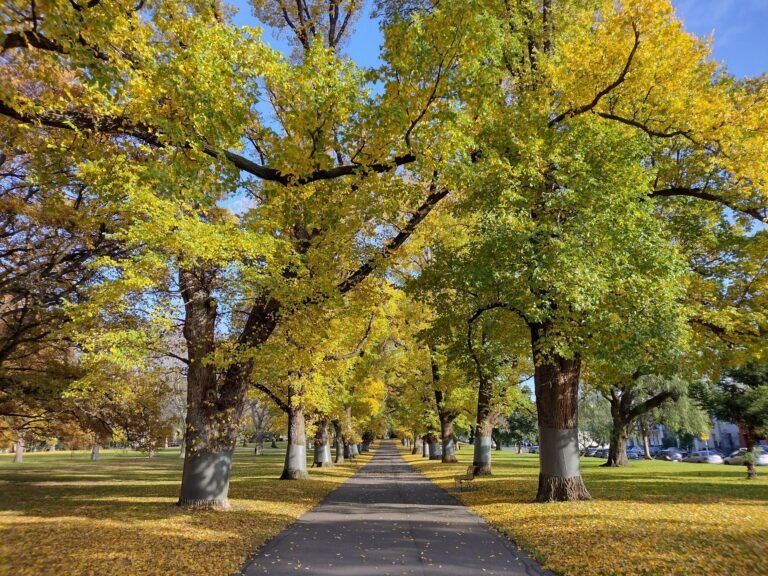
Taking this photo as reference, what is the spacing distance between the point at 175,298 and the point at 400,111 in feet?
28.8

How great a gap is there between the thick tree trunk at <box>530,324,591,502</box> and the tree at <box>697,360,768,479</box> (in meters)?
15.1

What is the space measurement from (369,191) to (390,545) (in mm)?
6030

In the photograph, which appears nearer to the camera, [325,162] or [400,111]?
[400,111]

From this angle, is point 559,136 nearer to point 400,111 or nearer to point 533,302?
point 533,302

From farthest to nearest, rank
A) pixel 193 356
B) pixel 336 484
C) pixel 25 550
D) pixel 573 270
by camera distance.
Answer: pixel 336 484
pixel 193 356
pixel 573 270
pixel 25 550

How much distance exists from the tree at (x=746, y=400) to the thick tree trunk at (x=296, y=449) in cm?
1966

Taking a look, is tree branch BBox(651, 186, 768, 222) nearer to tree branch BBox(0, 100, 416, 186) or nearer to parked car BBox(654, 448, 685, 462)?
tree branch BBox(0, 100, 416, 186)

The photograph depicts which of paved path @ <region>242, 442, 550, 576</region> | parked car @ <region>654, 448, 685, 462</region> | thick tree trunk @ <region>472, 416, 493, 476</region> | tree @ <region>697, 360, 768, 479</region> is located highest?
tree @ <region>697, 360, 768, 479</region>

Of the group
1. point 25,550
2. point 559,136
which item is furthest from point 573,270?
point 25,550

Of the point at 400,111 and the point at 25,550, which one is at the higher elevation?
the point at 400,111

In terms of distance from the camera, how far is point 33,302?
12703 millimetres

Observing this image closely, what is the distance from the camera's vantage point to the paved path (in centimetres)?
659

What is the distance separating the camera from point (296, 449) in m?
21.5

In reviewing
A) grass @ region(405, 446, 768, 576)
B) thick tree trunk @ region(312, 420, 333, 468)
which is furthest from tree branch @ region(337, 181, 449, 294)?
thick tree trunk @ region(312, 420, 333, 468)
